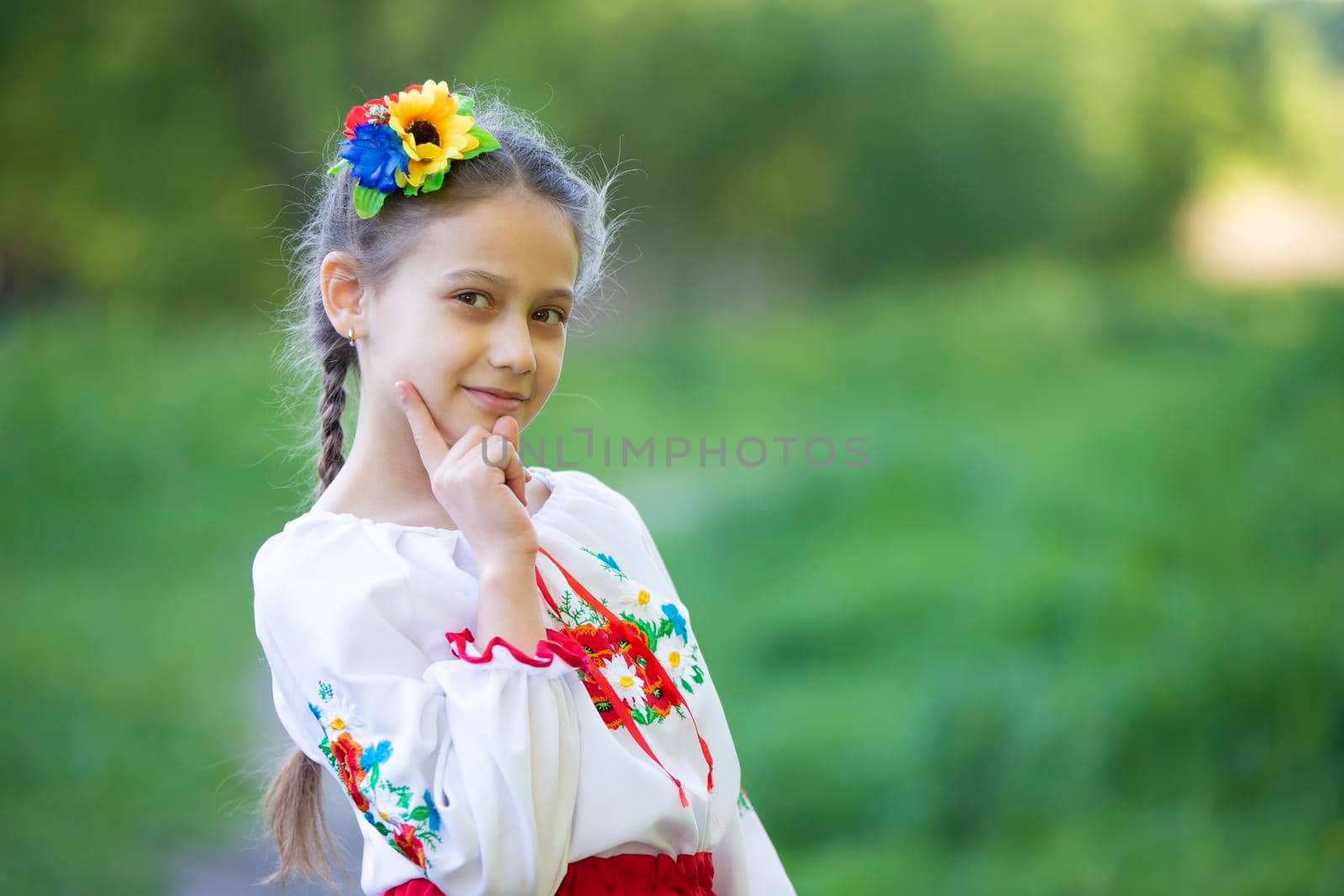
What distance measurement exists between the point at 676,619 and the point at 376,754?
34 cm

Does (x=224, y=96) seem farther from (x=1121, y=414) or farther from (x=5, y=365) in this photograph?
(x=1121, y=414)

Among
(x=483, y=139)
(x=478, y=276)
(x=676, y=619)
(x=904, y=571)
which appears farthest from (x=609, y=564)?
(x=904, y=571)

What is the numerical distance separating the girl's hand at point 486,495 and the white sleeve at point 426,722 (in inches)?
2.7

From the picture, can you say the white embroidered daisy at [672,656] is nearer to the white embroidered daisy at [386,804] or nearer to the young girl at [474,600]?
the young girl at [474,600]

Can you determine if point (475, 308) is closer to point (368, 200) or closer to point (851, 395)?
point (368, 200)

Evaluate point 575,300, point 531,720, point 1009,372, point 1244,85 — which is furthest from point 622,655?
point 1244,85

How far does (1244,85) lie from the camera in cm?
431

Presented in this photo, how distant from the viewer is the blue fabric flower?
1.13m

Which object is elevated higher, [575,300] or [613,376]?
[613,376]

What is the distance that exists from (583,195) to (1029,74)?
141 inches

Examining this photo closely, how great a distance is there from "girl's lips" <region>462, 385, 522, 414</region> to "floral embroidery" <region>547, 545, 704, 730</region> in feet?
0.57

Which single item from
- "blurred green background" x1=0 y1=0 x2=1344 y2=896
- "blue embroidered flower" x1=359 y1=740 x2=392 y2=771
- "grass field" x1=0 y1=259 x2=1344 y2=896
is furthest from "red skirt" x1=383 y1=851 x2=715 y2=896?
"blurred green background" x1=0 y1=0 x2=1344 y2=896

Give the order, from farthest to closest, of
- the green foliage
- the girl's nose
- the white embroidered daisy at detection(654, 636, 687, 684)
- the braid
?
the green foliage, the braid, the white embroidered daisy at detection(654, 636, 687, 684), the girl's nose

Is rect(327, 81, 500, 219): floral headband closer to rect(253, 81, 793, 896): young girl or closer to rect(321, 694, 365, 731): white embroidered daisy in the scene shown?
rect(253, 81, 793, 896): young girl
